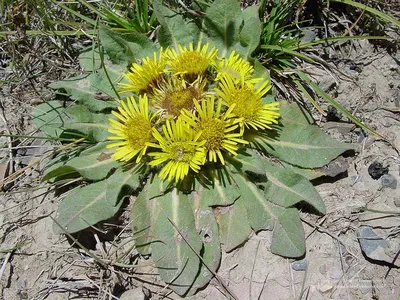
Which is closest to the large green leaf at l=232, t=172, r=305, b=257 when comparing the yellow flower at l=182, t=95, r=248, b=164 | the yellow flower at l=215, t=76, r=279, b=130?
the yellow flower at l=182, t=95, r=248, b=164

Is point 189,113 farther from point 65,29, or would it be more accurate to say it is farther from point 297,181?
point 65,29

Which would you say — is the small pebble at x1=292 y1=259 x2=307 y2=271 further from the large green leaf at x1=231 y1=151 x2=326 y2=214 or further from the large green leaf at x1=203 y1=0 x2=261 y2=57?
the large green leaf at x1=203 y1=0 x2=261 y2=57

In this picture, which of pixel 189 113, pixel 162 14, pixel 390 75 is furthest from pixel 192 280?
pixel 390 75

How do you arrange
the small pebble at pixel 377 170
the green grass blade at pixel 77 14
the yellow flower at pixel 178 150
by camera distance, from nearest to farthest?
the yellow flower at pixel 178 150 → the small pebble at pixel 377 170 → the green grass blade at pixel 77 14

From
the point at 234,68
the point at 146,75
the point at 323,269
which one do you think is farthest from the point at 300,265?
the point at 146,75

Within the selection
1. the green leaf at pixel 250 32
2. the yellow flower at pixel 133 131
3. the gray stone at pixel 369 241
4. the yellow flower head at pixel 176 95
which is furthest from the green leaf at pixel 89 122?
the gray stone at pixel 369 241

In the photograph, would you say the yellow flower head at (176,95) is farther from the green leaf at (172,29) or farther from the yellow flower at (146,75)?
the green leaf at (172,29)
